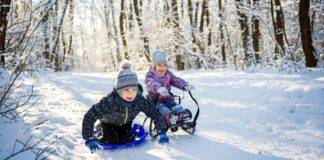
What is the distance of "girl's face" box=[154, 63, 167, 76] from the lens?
5.68 meters

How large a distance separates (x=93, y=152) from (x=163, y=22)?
40.5ft

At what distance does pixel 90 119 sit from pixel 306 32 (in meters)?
6.66

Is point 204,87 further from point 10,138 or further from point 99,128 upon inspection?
point 10,138

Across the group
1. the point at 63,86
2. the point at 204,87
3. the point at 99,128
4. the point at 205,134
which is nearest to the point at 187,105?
the point at 204,87

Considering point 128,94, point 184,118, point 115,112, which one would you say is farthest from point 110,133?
point 184,118

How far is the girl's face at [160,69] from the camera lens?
5680mm

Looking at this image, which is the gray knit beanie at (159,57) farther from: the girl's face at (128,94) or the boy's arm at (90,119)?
the boy's arm at (90,119)

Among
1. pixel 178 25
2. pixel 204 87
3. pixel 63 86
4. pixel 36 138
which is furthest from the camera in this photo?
pixel 178 25

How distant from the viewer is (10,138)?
164 inches

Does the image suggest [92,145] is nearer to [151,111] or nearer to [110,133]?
[110,133]

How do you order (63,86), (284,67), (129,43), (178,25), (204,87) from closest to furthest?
(204,87) < (284,67) < (63,86) < (178,25) < (129,43)

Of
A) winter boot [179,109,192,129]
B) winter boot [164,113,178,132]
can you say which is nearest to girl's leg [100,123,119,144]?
winter boot [164,113,178,132]

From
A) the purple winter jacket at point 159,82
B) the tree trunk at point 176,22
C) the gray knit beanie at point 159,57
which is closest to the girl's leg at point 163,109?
the purple winter jacket at point 159,82

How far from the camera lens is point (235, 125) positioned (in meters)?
5.37
